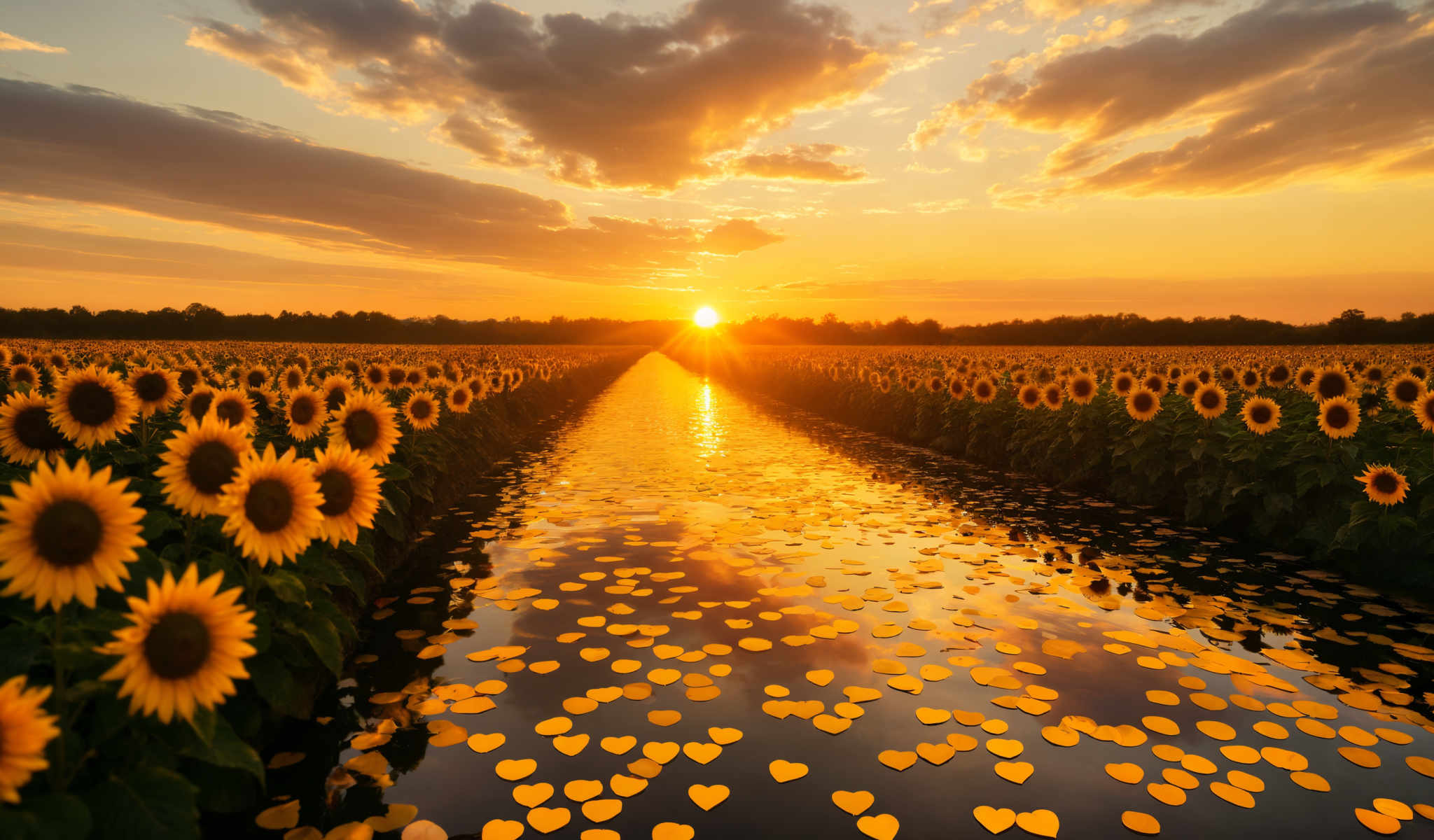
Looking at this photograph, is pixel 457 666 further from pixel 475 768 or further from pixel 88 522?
pixel 88 522

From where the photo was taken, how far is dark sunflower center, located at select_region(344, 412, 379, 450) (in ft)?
17.0

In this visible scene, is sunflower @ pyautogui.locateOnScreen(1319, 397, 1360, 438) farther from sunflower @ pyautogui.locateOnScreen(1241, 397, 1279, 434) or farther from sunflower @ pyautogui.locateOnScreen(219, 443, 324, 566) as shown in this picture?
sunflower @ pyautogui.locateOnScreen(219, 443, 324, 566)

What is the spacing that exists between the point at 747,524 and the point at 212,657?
655 centimetres

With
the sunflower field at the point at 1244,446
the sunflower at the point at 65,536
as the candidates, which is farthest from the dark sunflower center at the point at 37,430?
the sunflower field at the point at 1244,446

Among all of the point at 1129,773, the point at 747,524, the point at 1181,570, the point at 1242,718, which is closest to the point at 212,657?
the point at 1129,773

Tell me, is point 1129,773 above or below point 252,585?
below

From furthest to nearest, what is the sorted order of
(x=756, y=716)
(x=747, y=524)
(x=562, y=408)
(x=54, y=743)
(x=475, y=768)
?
(x=562, y=408)
(x=747, y=524)
(x=756, y=716)
(x=475, y=768)
(x=54, y=743)

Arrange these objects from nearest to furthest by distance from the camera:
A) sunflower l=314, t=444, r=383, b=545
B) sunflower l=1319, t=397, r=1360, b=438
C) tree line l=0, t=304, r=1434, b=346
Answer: sunflower l=314, t=444, r=383, b=545 → sunflower l=1319, t=397, r=1360, b=438 → tree line l=0, t=304, r=1434, b=346

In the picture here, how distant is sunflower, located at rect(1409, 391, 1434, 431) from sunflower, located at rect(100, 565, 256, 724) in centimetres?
985

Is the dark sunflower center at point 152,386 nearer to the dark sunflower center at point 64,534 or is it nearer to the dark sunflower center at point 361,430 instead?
the dark sunflower center at point 361,430

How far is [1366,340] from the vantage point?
219 feet

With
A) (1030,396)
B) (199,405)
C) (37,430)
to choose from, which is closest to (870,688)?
(37,430)

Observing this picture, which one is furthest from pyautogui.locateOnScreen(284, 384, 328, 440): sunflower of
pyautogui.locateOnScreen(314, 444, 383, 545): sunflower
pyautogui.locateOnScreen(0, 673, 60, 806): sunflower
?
pyautogui.locateOnScreen(0, 673, 60, 806): sunflower

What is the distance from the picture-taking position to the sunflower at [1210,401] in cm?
909
